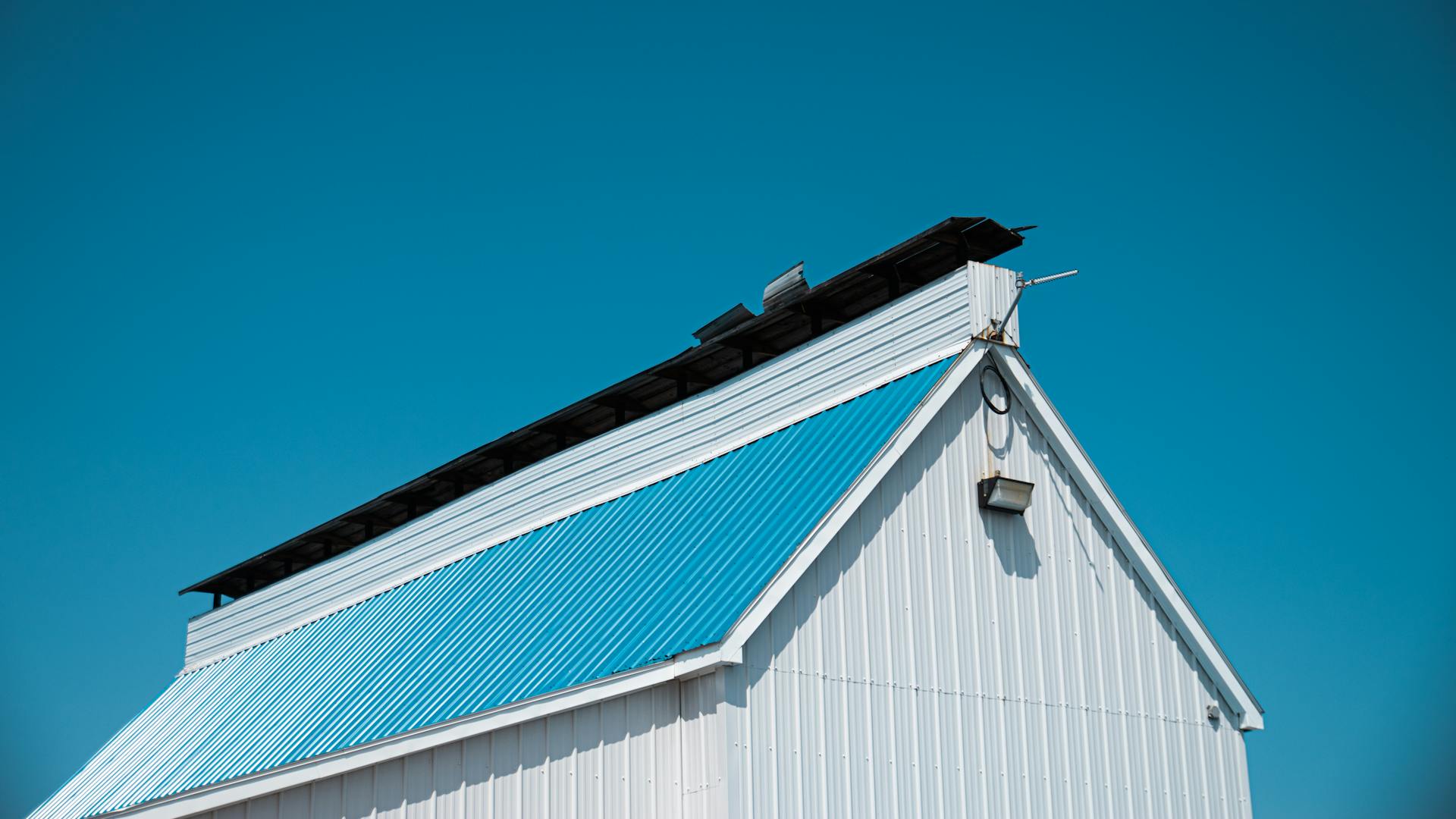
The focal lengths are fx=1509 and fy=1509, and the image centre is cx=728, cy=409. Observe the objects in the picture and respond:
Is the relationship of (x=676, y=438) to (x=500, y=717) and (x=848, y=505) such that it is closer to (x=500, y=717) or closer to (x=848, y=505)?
(x=848, y=505)

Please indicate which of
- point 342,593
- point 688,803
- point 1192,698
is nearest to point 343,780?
point 688,803

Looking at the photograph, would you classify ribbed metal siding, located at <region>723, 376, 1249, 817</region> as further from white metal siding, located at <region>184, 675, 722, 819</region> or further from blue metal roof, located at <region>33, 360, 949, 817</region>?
blue metal roof, located at <region>33, 360, 949, 817</region>

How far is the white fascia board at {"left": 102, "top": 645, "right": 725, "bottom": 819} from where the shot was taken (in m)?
15.7

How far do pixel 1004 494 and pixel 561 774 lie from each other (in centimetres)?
654

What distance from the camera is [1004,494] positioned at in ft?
62.4

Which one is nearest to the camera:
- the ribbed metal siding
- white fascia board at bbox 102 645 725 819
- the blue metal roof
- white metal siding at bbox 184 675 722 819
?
white fascia board at bbox 102 645 725 819

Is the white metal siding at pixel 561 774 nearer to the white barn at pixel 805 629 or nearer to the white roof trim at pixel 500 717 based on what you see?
the white barn at pixel 805 629

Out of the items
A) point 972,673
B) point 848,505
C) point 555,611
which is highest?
point 848,505

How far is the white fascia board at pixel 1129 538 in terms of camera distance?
19.9 m

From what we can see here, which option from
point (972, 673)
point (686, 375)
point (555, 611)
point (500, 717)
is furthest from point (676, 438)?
point (500, 717)

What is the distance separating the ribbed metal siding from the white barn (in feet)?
0.13

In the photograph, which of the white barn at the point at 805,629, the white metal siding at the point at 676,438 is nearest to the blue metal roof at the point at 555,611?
the white barn at the point at 805,629

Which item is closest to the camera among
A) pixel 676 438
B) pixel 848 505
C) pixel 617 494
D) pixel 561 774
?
pixel 561 774

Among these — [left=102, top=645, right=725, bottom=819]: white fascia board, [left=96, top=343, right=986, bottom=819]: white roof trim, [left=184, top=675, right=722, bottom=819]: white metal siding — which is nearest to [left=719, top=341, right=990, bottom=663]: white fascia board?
[left=96, top=343, right=986, bottom=819]: white roof trim
